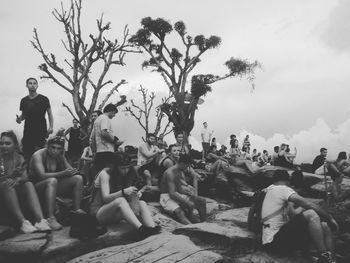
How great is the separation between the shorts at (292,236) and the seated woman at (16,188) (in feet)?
9.04

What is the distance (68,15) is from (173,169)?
28.4 ft

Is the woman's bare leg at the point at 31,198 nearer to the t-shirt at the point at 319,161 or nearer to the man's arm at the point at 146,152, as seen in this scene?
the man's arm at the point at 146,152

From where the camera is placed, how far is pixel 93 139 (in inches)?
245

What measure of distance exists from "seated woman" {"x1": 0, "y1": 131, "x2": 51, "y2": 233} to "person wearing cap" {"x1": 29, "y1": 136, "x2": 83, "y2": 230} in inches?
6.9

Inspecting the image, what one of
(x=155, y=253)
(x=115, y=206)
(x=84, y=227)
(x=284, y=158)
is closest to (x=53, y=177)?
(x=84, y=227)

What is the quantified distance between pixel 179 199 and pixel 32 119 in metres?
2.60

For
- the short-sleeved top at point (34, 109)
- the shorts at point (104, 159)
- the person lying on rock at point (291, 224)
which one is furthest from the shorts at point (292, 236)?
the short-sleeved top at point (34, 109)

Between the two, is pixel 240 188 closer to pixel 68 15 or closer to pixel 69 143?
pixel 69 143

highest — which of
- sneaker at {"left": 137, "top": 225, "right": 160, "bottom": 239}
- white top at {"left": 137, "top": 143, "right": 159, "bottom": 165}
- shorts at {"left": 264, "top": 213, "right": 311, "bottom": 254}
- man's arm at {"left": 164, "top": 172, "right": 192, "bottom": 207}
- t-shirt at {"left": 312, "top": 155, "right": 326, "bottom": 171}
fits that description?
white top at {"left": 137, "top": 143, "right": 159, "bottom": 165}

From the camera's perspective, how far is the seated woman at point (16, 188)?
4.31m

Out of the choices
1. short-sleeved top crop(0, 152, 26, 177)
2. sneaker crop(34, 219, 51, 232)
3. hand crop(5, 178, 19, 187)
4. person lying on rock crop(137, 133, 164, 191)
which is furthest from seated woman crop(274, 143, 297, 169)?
hand crop(5, 178, 19, 187)

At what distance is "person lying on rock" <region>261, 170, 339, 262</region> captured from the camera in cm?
454

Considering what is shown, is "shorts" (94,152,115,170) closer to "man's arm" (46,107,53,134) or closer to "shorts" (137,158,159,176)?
"man's arm" (46,107,53,134)

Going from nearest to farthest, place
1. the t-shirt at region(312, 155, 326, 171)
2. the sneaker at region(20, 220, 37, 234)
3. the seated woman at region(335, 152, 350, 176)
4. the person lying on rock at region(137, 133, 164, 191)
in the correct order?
the sneaker at region(20, 220, 37, 234) < the person lying on rock at region(137, 133, 164, 191) < the seated woman at region(335, 152, 350, 176) < the t-shirt at region(312, 155, 326, 171)
